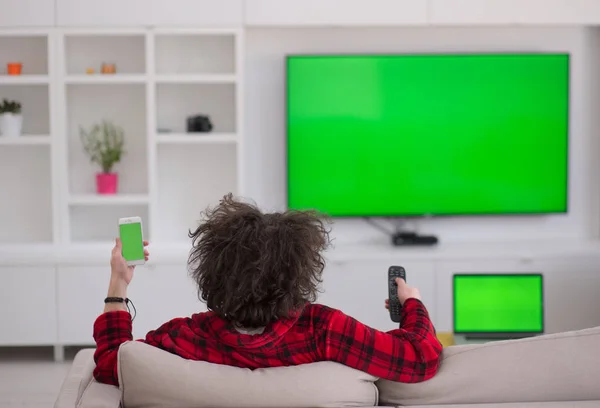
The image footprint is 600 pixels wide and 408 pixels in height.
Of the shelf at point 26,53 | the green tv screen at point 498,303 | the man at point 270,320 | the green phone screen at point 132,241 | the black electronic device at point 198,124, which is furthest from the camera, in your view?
the shelf at point 26,53

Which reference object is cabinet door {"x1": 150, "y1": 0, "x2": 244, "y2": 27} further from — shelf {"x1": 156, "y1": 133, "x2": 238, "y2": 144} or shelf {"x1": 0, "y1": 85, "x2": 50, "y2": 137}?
shelf {"x1": 0, "y1": 85, "x2": 50, "y2": 137}

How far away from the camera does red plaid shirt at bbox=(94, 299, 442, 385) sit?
1697 millimetres

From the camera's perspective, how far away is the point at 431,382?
169 cm

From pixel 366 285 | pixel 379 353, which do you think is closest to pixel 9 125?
pixel 366 285

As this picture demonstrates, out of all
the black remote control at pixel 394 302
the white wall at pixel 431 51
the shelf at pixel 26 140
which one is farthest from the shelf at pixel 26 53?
the black remote control at pixel 394 302

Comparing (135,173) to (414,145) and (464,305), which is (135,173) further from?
(464,305)

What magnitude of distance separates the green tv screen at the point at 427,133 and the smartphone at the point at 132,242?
9.27 ft

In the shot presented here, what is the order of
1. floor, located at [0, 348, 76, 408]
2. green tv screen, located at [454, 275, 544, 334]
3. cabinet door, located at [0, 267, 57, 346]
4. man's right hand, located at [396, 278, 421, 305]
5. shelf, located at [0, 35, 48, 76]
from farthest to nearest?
1. shelf, located at [0, 35, 48, 76]
2. cabinet door, located at [0, 267, 57, 346]
3. floor, located at [0, 348, 76, 408]
4. green tv screen, located at [454, 275, 544, 334]
5. man's right hand, located at [396, 278, 421, 305]

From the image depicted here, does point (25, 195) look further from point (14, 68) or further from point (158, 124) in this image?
point (158, 124)

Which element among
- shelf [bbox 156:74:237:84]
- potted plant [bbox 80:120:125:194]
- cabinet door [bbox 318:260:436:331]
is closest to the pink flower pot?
potted plant [bbox 80:120:125:194]

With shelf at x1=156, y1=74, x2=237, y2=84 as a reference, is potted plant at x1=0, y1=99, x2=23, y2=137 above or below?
below

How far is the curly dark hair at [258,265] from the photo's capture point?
1.73 meters

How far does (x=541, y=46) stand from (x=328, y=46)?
1.23 metres

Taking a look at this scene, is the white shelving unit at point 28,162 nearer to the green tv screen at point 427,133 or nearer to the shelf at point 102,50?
the shelf at point 102,50
